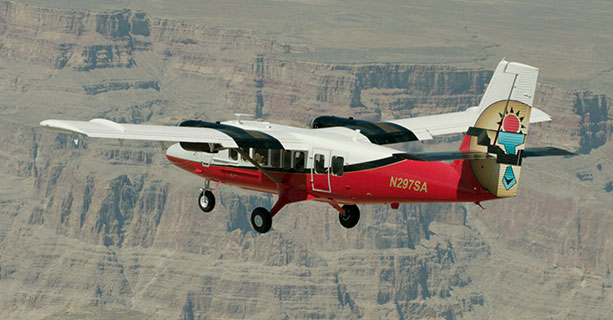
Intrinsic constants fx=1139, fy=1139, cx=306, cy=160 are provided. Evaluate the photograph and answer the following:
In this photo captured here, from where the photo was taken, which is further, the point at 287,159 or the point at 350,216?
the point at 350,216

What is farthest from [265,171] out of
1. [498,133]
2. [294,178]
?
[498,133]

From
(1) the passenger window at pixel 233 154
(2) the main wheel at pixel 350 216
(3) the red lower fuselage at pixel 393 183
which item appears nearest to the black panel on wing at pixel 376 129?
(2) the main wheel at pixel 350 216

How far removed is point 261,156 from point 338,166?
4965 millimetres

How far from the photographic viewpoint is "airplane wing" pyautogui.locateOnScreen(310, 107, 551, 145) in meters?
61.0

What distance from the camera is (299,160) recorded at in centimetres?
5703

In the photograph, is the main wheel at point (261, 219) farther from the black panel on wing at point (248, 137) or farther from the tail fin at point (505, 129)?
the tail fin at point (505, 129)

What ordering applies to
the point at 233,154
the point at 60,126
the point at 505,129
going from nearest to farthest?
the point at 505,129 → the point at 60,126 → the point at 233,154

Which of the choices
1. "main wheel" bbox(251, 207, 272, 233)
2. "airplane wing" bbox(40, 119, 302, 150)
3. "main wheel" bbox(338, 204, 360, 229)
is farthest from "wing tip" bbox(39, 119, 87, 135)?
"main wheel" bbox(338, 204, 360, 229)

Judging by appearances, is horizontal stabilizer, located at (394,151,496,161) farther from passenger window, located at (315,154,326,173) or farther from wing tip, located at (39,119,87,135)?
wing tip, located at (39,119,87,135)

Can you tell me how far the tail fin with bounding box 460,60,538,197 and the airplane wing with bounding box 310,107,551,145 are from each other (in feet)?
28.6

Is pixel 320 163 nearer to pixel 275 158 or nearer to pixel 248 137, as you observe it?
pixel 275 158

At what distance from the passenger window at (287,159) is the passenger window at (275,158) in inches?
14.6

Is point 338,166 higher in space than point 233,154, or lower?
lower

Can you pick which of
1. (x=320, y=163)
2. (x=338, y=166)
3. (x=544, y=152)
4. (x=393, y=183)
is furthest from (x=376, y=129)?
(x=544, y=152)
